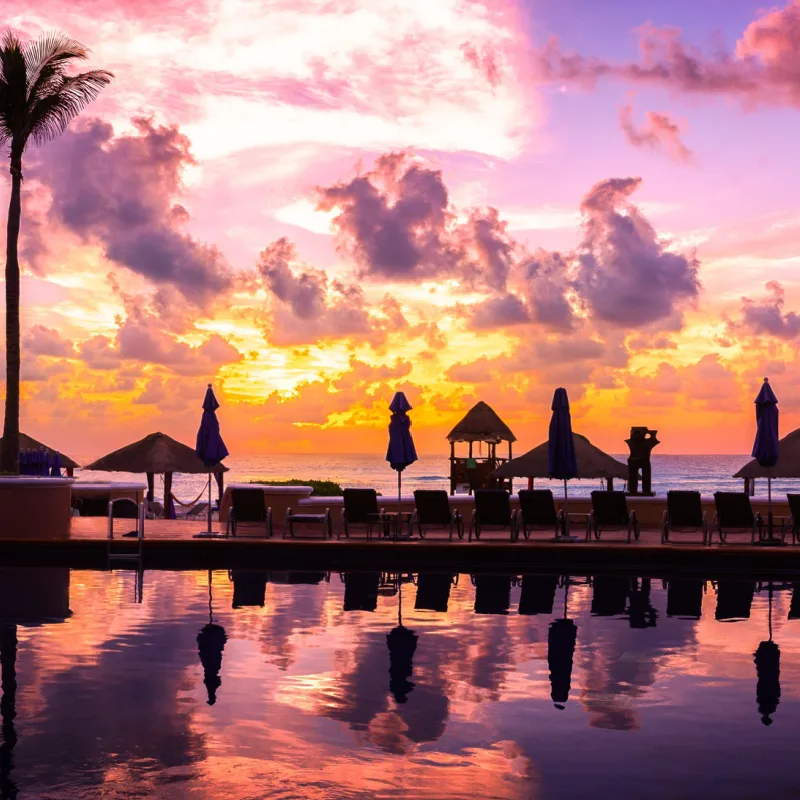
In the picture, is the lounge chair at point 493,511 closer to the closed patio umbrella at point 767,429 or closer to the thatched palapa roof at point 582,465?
the closed patio umbrella at point 767,429

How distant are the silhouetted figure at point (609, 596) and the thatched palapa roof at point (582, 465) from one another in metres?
8.89

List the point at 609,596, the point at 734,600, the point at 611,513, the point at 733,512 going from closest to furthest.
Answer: the point at 734,600
the point at 609,596
the point at 733,512
the point at 611,513

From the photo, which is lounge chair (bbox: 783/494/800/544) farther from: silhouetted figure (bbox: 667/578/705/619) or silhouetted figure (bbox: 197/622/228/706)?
silhouetted figure (bbox: 197/622/228/706)

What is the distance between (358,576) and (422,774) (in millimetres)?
9719

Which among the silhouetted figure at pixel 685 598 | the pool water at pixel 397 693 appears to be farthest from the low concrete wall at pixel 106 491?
the silhouetted figure at pixel 685 598

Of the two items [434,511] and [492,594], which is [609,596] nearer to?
[492,594]

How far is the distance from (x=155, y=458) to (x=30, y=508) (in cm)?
1084

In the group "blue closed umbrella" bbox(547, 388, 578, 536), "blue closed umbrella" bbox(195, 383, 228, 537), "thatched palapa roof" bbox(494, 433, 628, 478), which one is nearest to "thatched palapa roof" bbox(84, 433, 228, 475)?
"thatched palapa roof" bbox(494, 433, 628, 478)

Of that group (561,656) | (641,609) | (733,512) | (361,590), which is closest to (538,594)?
(641,609)

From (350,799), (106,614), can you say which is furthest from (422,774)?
(106,614)

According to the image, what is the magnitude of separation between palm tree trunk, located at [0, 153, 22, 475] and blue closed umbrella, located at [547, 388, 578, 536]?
9.78 meters

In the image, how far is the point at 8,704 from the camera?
8141 mm

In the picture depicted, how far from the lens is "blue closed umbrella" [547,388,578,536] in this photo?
18906 mm

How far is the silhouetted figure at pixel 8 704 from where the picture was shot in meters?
6.22
